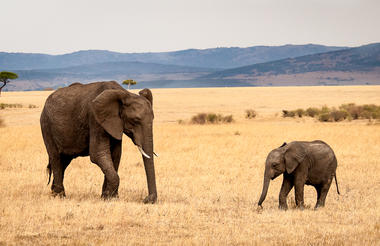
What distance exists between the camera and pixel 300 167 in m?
10.9

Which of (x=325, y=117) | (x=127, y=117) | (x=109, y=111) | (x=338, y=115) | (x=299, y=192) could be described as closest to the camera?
(x=109, y=111)

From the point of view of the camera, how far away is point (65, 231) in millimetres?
8617

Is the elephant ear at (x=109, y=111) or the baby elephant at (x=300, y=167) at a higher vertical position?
the elephant ear at (x=109, y=111)

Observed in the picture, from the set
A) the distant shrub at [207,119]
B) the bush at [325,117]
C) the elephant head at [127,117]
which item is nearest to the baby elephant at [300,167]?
the elephant head at [127,117]

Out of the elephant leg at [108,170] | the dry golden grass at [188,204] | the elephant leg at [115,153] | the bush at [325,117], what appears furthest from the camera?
the bush at [325,117]

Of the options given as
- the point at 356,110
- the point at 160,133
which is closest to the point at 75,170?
the point at 160,133

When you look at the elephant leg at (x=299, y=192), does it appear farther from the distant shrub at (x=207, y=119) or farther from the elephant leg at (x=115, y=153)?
the distant shrub at (x=207, y=119)

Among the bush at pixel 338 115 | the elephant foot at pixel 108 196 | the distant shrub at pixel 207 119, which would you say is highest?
the elephant foot at pixel 108 196

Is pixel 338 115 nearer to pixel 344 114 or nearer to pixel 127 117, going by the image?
pixel 344 114

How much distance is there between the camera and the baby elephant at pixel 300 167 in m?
10.6

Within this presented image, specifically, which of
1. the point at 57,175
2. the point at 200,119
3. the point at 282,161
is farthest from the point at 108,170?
the point at 200,119

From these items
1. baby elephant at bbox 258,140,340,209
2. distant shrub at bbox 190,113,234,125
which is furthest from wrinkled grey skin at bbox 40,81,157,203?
distant shrub at bbox 190,113,234,125

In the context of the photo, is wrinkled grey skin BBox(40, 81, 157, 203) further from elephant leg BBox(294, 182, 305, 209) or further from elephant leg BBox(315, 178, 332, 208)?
elephant leg BBox(315, 178, 332, 208)

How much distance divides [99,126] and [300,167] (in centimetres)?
375
